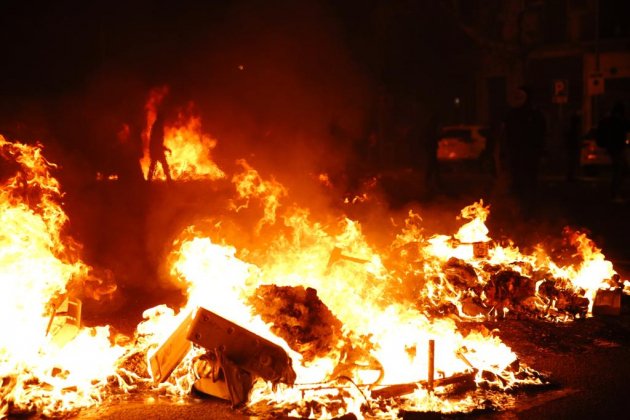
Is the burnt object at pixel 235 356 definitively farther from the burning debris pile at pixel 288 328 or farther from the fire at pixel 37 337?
the fire at pixel 37 337

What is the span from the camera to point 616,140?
16406 millimetres

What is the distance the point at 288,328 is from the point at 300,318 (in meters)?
0.12

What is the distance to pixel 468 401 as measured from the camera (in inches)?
203

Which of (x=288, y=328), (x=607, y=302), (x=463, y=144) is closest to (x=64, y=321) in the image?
(x=288, y=328)

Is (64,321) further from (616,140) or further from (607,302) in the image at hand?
(616,140)

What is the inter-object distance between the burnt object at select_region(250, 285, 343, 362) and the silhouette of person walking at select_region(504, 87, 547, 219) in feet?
26.3

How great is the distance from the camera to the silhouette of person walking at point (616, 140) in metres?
16.4

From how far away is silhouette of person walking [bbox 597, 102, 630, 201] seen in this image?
16422 millimetres

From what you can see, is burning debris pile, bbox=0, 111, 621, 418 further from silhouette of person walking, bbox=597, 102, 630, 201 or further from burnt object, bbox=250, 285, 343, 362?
silhouette of person walking, bbox=597, 102, 630, 201

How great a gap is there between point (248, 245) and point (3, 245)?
11.1 feet

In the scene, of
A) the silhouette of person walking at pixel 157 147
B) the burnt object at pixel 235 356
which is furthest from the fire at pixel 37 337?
the silhouette of person walking at pixel 157 147

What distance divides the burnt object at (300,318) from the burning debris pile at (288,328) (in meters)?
0.01

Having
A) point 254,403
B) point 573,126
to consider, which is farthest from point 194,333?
point 573,126

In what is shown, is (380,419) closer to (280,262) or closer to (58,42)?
(280,262)
